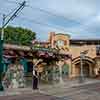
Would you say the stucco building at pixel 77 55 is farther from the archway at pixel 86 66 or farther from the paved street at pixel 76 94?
the paved street at pixel 76 94

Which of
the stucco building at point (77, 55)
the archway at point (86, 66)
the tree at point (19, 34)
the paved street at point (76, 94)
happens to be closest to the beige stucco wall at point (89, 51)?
the stucco building at point (77, 55)

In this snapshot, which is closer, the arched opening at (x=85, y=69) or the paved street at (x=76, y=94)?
the paved street at (x=76, y=94)

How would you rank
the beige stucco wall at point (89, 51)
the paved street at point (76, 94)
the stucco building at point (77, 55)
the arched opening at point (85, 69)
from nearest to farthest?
the paved street at point (76, 94) < the stucco building at point (77, 55) < the beige stucco wall at point (89, 51) < the arched opening at point (85, 69)

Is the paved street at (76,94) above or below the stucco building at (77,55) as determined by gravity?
below

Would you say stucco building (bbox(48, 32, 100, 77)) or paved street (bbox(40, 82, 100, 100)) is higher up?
stucco building (bbox(48, 32, 100, 77))

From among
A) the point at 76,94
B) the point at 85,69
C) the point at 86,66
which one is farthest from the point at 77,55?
the point at 76,94

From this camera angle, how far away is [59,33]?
45.4 metres

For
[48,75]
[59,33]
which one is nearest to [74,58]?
[59,33]

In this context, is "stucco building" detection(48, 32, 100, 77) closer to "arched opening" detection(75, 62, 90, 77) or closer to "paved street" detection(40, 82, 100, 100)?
"arched opening" detection(75, 62, 90, 77)

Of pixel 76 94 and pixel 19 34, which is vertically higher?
pixel 19 34

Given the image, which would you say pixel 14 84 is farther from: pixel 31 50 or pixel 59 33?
pixel 59 33

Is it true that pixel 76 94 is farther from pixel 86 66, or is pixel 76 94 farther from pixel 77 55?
pixel 86 66

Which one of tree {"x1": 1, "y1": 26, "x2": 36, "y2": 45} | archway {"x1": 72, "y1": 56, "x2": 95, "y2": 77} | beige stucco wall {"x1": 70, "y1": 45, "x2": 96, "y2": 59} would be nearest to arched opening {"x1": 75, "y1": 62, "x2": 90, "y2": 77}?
archway {"x1": 72, "y1": 56, "x2": 95, "y2": 77}

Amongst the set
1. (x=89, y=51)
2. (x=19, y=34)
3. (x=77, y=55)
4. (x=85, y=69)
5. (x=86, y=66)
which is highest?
(x=19, y=34)
